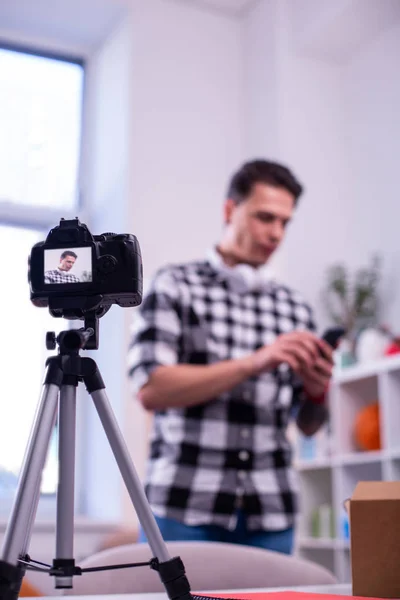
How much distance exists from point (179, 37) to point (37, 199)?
1.15 metres

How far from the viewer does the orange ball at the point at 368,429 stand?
11.1ft

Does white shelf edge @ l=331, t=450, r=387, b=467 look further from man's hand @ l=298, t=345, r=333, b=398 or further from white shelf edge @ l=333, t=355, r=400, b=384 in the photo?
man's hand @ l=298, t=345, r=333, b=398

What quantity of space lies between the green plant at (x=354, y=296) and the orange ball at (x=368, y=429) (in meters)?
0.47

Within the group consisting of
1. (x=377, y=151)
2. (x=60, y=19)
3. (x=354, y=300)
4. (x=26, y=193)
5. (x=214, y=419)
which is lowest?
(x=214, y=419)

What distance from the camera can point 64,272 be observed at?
78 centimetres

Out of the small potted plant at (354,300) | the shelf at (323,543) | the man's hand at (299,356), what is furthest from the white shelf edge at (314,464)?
the man's hand at (299,356)

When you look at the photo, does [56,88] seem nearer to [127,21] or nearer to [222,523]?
[127,21]

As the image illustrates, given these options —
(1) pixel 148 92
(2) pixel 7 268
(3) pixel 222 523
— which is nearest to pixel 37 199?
(2) pixel 7 268

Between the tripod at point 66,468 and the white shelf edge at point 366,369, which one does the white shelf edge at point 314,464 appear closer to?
the white shelf edge at point 366,369

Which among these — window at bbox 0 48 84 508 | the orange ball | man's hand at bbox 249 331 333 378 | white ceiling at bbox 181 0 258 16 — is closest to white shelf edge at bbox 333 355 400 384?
the orange ball

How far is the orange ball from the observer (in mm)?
3379

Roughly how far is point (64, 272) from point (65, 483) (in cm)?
20

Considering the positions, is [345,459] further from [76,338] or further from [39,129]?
[76,338]

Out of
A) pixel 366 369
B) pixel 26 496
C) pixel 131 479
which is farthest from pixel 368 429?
pixel 26 496
